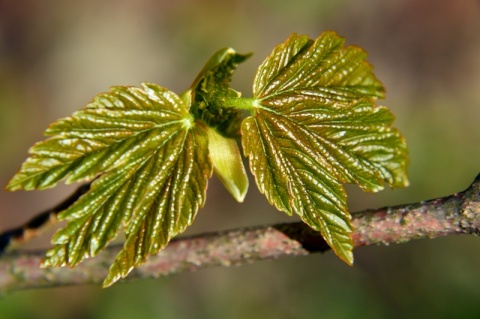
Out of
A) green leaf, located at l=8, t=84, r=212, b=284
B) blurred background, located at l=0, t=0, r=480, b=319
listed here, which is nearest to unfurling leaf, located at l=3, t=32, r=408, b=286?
green leaf, located at l=8, t=84, r=212, b=284

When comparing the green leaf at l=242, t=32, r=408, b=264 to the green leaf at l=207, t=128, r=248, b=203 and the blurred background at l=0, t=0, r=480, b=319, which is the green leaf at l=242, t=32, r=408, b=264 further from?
the blurred background at l=0, t=0, r=480, b=319

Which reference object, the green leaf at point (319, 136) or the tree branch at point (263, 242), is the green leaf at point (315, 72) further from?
the tree branch at point (263, 242)

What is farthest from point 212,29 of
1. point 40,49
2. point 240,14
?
point 40,49

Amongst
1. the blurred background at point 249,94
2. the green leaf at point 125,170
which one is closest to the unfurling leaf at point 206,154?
the green leaf at point 125,170

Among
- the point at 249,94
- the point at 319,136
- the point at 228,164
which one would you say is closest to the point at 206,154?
the point at 228,164

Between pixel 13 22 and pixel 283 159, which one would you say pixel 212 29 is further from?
pixel 283 159

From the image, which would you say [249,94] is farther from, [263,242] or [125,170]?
[125,170]

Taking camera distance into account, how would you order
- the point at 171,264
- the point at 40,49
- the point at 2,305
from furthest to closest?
1. the point at 40,49
2. the point at 2,305
3. the point at 171,264
